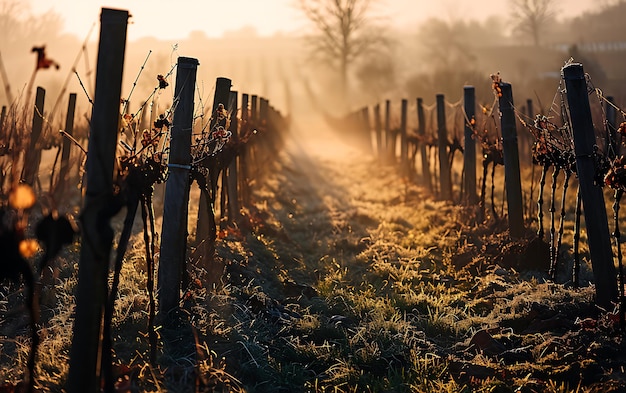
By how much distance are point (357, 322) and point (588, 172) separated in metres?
2.44

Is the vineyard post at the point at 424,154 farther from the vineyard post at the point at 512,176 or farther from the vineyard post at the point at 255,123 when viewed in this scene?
the vineyard post at the point at 512,176

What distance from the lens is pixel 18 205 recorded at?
2783 mm

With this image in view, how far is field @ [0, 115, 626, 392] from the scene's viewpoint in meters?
4.54

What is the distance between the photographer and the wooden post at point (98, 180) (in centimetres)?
353

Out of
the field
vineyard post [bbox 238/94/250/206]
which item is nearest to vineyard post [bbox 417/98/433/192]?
vineyard post [bbox 238/94/250/206]

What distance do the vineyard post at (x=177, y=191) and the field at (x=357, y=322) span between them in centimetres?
23

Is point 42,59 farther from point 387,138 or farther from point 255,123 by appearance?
point 387,138

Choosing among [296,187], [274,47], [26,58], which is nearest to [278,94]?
[26,58]

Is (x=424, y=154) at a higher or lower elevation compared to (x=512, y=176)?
higher

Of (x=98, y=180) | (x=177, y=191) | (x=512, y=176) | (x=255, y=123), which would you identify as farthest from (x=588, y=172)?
(x=255, y=123)

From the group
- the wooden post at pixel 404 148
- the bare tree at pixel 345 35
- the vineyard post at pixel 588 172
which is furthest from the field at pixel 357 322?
the bare tree at pixel 345 35

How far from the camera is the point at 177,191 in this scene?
5.39 m

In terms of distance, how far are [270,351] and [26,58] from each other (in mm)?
79619

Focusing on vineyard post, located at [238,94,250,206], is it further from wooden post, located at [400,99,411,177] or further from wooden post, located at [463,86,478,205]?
wooden post, located at [400,99,411,177]
